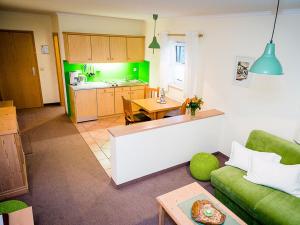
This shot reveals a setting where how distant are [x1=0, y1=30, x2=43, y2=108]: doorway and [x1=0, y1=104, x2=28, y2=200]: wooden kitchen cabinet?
11.4 ft

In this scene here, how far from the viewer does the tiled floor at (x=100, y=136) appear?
386cm

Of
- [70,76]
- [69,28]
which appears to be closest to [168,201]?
[70,76]

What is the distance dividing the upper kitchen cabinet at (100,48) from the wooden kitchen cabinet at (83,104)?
831mm

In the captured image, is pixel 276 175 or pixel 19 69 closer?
pixel 276 175

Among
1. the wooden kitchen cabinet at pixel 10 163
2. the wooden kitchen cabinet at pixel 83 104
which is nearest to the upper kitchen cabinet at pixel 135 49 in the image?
the wooden kitchen cabinet at pixel 83 104

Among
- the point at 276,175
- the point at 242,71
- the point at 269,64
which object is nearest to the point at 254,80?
the point at 242,71

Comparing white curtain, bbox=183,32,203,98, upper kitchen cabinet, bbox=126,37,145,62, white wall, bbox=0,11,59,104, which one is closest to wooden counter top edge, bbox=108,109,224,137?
white curtain, bbox=183,32,203,98

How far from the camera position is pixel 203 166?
3.25m

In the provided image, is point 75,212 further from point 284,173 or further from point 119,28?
point 119,28

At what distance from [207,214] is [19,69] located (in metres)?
6.04

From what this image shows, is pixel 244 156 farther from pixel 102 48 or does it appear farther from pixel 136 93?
pixel 102 48

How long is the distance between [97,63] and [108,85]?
634mm

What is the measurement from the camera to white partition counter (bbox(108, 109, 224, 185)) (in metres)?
3.02

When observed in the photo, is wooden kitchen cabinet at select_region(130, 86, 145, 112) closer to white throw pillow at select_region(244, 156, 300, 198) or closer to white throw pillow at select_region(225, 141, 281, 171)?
white throw pillow at select_region(225, 141, 281, 171)
